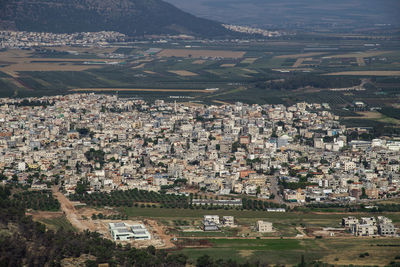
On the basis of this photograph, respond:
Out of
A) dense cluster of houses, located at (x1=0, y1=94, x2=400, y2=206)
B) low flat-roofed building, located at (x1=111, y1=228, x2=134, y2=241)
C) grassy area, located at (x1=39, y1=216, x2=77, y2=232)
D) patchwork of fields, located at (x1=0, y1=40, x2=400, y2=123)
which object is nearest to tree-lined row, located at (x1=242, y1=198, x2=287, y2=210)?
dense cluster of houses, located at (x1=0, y1=94, x2=400, y2=206)

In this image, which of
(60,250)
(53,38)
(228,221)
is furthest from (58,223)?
(53,38)

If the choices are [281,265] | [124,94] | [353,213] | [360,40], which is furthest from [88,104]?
[360,40]

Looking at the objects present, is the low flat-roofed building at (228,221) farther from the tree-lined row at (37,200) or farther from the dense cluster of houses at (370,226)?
the tree-lined row at (37,200)

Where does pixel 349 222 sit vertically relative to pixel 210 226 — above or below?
above

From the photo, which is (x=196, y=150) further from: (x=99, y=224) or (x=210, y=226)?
(x=99, y=224)

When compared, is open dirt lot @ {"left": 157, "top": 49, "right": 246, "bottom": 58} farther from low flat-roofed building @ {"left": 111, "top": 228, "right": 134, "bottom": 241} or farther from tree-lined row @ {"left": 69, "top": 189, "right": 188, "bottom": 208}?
low flat-roofed building @ {"left": 111, "top": 228, "right": 134, "bottom": 241}

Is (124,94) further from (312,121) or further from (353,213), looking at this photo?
(353,213)

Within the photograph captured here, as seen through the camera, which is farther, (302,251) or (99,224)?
(99,224)
